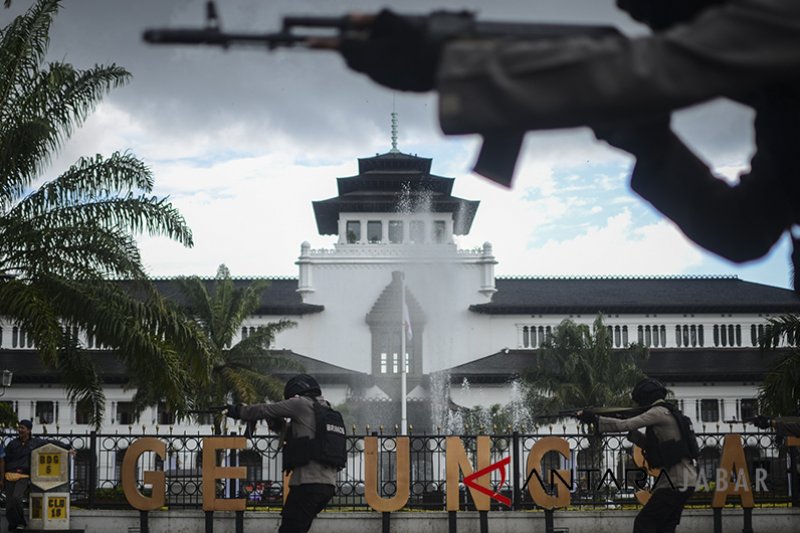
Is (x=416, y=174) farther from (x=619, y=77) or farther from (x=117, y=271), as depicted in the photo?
Result: (x=619, y=77)

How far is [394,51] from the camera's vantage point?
208 cm

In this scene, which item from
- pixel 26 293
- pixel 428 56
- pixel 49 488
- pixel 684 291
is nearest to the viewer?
pixel 428 56

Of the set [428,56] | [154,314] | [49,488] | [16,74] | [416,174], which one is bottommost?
[49,488]

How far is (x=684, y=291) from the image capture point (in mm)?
70312

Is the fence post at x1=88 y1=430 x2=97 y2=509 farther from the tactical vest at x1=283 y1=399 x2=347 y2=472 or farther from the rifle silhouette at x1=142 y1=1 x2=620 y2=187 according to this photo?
the rifle silhouette at x1=142 y1=1 x2=620 y2=187

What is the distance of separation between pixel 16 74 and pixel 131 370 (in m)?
5.03

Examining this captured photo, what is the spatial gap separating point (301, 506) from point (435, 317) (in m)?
58.8

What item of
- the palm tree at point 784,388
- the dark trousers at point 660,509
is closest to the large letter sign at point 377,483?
the dark trousers at point 660,509

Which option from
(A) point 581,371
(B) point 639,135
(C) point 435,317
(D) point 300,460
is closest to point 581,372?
(A) point 581,371

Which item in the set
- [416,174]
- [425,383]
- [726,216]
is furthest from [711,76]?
[416,174]

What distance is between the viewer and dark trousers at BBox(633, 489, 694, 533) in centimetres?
1011

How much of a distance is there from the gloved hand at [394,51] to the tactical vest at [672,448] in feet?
28.7

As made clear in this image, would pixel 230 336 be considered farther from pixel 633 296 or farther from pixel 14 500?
pixel 633 296

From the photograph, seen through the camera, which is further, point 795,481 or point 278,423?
point 795,481
